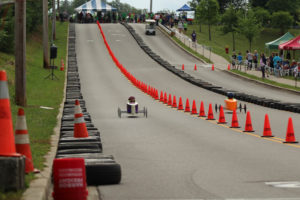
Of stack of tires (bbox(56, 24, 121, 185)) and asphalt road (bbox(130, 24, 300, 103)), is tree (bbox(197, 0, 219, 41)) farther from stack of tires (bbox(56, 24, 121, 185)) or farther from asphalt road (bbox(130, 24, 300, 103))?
stack of tires (bbox(56, 24, 121, 185))

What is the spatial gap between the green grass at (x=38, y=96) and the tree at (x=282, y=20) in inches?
1633

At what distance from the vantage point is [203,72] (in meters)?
54.8

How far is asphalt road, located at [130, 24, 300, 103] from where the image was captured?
39.3 meters

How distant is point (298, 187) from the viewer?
31.5 feet

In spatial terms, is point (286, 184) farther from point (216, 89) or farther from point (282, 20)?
point (282, 20)

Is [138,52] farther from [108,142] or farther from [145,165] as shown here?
[145,165]

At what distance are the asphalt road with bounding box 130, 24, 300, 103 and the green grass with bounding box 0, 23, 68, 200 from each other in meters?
10.3

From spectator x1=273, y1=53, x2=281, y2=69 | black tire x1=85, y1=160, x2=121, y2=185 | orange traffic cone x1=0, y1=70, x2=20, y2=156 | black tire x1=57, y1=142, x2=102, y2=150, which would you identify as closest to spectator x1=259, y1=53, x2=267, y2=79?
spectator x1=273, y1=53, x2=281, y2=69

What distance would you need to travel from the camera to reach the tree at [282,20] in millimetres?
104188

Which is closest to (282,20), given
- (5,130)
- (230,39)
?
(230,39)

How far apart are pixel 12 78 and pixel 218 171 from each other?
81.5 ft

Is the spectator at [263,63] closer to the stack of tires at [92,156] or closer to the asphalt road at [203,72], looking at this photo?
the asphalt road at [203,72]

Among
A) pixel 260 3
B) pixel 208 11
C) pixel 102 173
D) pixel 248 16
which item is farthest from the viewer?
pixel 260 3

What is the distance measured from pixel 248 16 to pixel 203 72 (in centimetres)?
2746
